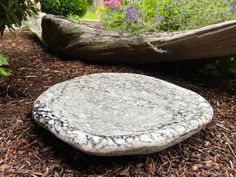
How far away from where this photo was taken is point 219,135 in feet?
8.21

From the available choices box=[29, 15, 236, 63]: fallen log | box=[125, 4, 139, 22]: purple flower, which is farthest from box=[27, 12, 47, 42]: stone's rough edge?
box=[125, 4, 139, 22]: purple flower

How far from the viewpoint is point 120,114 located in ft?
7.57

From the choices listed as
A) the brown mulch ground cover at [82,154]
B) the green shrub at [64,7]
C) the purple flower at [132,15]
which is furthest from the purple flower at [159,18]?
the green shrub at [64,7]

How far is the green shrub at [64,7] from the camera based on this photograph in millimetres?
8797

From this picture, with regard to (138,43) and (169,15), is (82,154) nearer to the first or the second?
(138,43)

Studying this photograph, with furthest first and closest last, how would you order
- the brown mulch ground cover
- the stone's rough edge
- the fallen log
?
1. the stone's rough edge
2. the fallen log
3. the brown mulch ground cover

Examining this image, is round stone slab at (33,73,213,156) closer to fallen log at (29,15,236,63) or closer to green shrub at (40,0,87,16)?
fallen log at (29,15,236,63)

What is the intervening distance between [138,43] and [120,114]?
1.22m

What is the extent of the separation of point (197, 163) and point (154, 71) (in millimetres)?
1539

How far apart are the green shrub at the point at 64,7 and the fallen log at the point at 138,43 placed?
4.72m

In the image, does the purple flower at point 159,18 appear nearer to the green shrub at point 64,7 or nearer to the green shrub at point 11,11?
the green shrub at point 11,11

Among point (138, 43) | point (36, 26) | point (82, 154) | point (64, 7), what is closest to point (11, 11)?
point (138, 43)

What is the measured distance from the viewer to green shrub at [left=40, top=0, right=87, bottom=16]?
8797mm

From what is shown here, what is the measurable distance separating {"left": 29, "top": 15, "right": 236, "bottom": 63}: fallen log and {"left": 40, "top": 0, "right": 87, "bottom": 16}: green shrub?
4.72 m
